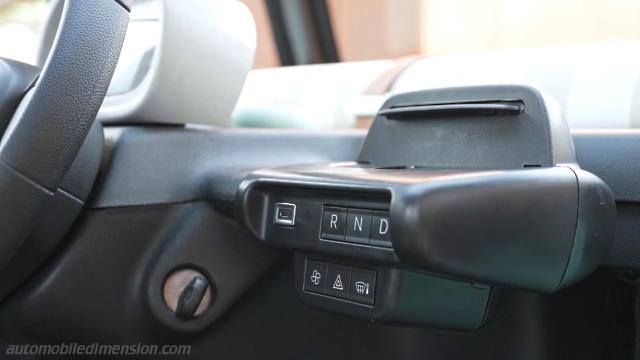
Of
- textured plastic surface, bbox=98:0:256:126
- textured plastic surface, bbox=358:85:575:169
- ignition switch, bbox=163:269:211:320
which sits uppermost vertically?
textured plastic surface, bbox=98:0:256:126

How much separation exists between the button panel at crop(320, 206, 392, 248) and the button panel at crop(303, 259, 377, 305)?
51 millimetres

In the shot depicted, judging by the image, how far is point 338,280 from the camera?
2.10 feet

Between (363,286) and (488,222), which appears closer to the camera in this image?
(488,222)

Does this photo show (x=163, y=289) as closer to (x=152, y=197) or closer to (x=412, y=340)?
(x=152, y=197)

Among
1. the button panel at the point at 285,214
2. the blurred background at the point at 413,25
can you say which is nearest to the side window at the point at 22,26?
the blurred background at the point at 413,25

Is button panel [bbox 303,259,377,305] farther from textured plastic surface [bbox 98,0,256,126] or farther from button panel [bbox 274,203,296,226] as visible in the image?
textured plastic surface [bbox 98,0,256,126]

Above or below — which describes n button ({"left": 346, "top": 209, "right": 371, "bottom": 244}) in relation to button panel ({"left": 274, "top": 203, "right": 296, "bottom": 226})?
above

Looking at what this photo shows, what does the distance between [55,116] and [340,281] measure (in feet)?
0.87

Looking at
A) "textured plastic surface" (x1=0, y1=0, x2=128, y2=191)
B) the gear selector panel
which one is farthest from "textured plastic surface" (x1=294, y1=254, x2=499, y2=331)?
"textured plastic surface" (x1=0, y1=0, x2=128, y2=191)

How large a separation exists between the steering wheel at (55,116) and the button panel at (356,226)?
0.20 meters

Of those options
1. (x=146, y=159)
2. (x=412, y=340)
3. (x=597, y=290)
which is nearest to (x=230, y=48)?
(x=146, y=159)

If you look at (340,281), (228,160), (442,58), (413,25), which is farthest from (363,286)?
(413,25)

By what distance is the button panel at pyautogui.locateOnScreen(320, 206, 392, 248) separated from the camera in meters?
Answer: 0.55

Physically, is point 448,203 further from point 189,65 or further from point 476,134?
point 189,65
